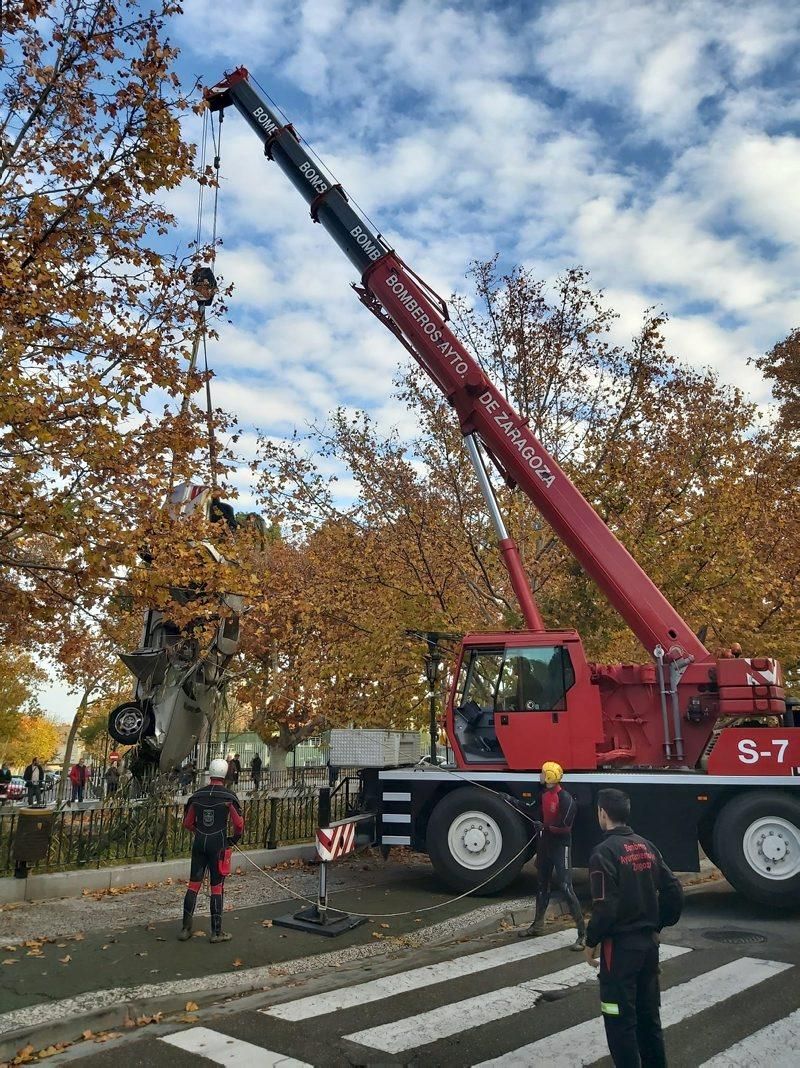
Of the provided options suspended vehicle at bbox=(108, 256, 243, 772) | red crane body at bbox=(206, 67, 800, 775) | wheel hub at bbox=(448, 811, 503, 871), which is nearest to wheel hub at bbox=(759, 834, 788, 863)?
red crane body at bbox=(206, 67, 800, 775)

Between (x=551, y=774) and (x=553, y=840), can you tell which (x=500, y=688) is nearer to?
(x=551, y=774)

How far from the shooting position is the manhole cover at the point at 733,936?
27.0 ft

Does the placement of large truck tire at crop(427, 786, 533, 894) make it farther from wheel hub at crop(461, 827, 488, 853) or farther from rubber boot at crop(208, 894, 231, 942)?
rubber boot at crop(208, 894, 231, 942)

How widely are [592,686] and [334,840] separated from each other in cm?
384

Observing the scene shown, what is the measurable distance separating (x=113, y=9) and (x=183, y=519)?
601 centimetres

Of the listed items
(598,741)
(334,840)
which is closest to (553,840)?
(598,741)

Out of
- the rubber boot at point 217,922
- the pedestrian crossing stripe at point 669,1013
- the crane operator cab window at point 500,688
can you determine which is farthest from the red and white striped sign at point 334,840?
the pedestrian crossing stripe at point 669,1013

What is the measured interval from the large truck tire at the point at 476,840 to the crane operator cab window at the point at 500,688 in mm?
647

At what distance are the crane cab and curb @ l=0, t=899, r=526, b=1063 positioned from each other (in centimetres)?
311

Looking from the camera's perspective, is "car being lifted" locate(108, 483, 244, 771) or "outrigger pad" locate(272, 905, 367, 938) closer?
"outrigger pad" locate(272, 905, 367, 938)

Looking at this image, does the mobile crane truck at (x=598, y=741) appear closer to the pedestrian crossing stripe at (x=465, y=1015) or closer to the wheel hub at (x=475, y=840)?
the wheel hub at (x=475, y=840)

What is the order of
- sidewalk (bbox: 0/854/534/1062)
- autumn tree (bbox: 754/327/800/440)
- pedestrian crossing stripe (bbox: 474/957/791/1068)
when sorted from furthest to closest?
autumn tree (bbox: 754/327/800/440)
sidewalk (bbox: 0/854/534/1062)
pedestrian crossing stripe (bbox: 474/957/791/1068)

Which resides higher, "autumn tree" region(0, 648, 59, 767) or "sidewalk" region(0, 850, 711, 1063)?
"autumn tree" region(0, 648, 59, 767)

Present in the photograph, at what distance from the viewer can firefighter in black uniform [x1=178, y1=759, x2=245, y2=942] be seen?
7926 mm
